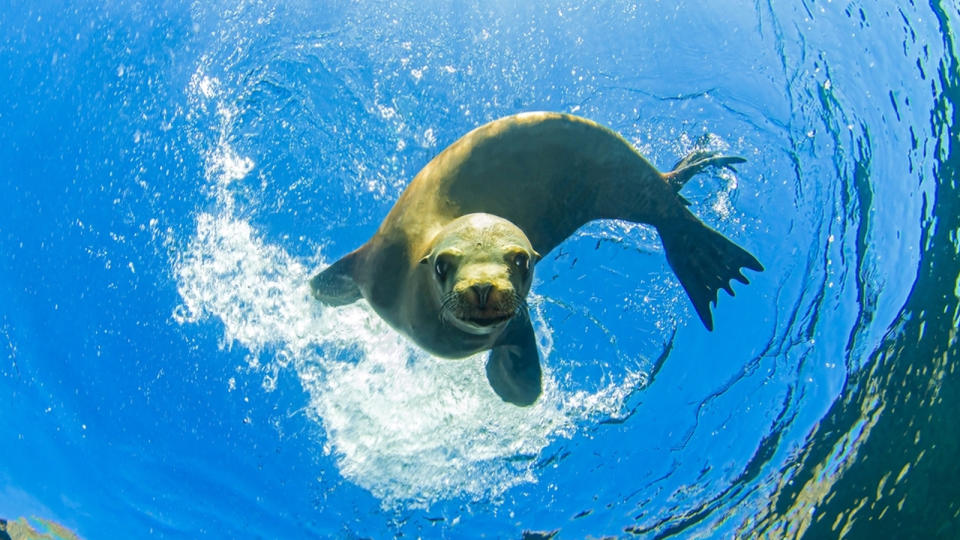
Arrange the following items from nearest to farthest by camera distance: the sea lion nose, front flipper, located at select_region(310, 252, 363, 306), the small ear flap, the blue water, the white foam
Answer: the sea lion nose
the small ear flap
front flipper, located at select_region(310, 252, 363, 306)
the blue water
the white foam

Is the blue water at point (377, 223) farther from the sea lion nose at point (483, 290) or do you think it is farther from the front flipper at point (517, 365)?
the sea lion nose at point (483, 290)

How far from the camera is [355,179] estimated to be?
845 centimetres

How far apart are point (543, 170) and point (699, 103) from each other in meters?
4.82

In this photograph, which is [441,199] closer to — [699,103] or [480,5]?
[480,5]

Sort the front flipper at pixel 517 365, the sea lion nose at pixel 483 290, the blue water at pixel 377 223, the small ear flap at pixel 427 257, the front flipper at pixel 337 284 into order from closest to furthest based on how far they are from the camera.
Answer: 1. the sea lion nose at pixel 483 290
2. the small ear flap at pixel 427 257
3. the front flipper at pixel 517 365
4. the front flipper at pixel 337 284
5. the blue water at pixel 377 223

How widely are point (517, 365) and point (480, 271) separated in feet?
6.70

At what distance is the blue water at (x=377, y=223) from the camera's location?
27.7ft

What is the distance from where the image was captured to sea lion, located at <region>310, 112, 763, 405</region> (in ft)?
11.5

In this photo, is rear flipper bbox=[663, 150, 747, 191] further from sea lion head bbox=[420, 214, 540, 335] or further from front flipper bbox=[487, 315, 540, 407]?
sea lion head bbox=[420, 214, 540, 335]

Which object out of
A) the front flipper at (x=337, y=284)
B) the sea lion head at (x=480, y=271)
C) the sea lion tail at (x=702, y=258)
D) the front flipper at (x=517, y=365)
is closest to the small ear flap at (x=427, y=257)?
the sea lion head at (x=480, y=271)

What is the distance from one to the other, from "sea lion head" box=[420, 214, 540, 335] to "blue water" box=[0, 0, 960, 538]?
472 cm

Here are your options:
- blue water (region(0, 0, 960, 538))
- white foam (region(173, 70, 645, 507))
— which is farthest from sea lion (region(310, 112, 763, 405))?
white foam (region(173, 70, 645, 507))

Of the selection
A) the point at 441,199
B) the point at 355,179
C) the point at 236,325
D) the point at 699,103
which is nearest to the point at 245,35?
the point at 355,179

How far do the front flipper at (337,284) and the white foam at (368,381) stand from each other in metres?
2.82
